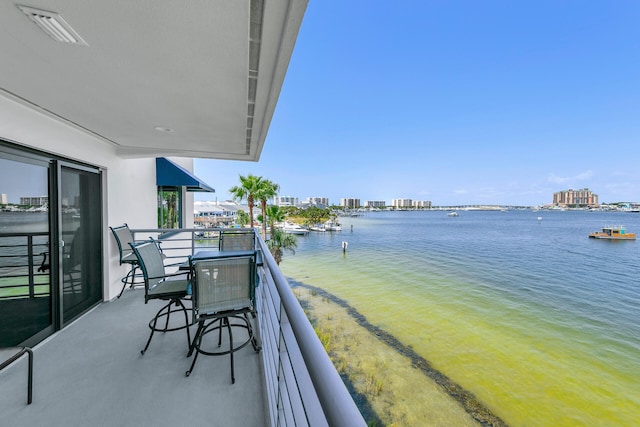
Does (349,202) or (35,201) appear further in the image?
(349,202)

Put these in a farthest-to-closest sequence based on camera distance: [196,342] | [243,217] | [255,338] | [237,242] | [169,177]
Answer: [243,217] → [169,177] → [237,242] → [255,338] → [196,342]

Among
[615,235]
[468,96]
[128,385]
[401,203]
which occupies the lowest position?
[615,235]

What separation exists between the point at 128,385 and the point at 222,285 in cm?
116

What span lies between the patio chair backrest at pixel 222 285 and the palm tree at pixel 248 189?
1813cm

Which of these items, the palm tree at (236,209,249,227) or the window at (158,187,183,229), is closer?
the window at (158,187,183,229)

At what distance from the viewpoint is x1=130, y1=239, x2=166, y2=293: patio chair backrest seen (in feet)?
8.58

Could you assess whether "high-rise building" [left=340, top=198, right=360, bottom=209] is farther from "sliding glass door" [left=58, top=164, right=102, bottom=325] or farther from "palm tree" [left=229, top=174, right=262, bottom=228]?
"sliding glass door" [left=58, top=164, right=102, bottom=325]

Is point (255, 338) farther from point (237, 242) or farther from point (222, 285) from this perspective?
point (237, 242)

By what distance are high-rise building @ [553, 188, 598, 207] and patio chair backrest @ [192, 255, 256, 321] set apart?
15690cm

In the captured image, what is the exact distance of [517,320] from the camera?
47.2 ft

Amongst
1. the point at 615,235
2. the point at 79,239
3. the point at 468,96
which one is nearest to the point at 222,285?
the point at 79,239

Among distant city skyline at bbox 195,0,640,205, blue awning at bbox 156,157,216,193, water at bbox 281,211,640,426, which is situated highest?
distant city skyline at bbox 195,0,640,205

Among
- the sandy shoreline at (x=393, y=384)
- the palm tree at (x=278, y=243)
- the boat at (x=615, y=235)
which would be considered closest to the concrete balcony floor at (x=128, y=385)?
the sandy shoreline at (x=393, y=384)

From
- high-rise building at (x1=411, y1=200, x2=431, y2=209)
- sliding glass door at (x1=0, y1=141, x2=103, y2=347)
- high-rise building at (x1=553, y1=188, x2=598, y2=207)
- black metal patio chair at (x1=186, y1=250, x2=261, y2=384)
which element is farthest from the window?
high-rise building at (x1=553, y1=188, x2=598, y2=207)
